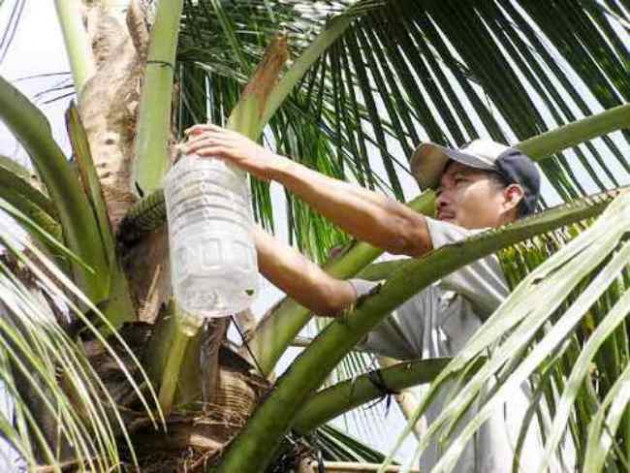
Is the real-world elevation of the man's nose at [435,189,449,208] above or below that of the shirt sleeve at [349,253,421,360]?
above

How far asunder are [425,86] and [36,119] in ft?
4.97

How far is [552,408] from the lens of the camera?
6.81 ft

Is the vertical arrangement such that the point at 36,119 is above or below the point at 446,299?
above

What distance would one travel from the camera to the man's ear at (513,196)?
3.12m

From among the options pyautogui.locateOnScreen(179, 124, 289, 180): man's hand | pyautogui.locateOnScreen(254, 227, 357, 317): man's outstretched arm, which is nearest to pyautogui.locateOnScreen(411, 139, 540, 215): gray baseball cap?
pyautogui.locateOnScreen(254, 227, 357, 317): man's outstretched arm

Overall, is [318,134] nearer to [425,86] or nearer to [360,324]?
[425,86]

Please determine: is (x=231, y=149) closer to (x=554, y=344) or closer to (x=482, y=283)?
(x=482, y=283)

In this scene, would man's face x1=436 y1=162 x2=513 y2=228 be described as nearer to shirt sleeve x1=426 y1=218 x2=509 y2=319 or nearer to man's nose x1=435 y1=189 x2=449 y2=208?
man's nose x1=435 y1=189 x2=449 y2=208

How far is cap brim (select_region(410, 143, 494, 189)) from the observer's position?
10.3 ft

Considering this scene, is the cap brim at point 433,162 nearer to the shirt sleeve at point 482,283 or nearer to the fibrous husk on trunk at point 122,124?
the shirt sleeve at point 482,283

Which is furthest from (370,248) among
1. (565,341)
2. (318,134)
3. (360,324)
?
(565,341)

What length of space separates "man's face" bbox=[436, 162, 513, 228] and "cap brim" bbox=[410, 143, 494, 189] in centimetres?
3

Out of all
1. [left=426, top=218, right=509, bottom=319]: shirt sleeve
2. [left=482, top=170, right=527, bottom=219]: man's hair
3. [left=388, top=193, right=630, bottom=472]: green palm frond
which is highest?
[left=482, top=170, right=527, bottom=219]: man's hair

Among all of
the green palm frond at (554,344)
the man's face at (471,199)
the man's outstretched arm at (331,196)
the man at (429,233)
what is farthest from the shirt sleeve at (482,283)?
the green palm frond at (554,344)
